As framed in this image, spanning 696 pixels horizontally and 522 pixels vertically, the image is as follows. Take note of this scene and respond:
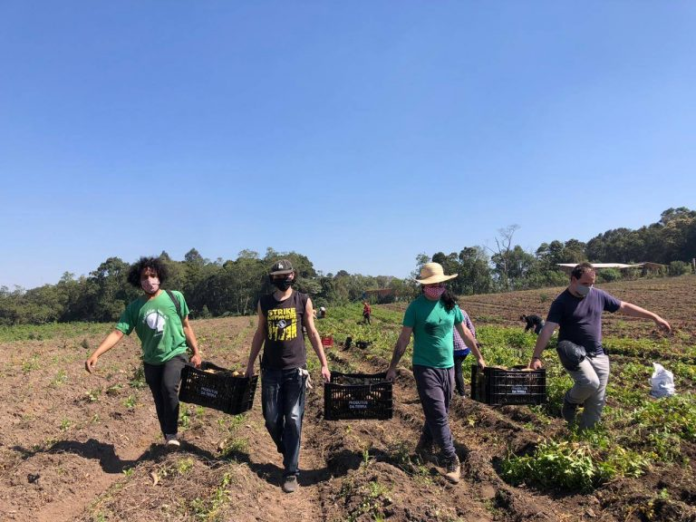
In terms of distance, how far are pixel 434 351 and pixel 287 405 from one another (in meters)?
1.52

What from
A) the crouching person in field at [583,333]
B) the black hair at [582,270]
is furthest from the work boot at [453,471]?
the black hair at [582,270]

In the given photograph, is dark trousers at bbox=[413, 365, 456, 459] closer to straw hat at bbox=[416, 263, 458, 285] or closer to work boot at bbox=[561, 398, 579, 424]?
straw hat at bbox=[416, 263, 458, 285]

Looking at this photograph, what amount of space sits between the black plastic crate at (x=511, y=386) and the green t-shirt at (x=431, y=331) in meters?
0.52

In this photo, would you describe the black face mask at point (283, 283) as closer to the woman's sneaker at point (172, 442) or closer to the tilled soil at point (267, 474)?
the tilled soil at point (267, 474)

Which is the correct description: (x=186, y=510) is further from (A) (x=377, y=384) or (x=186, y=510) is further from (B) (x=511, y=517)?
(B) (x=511, y=517)

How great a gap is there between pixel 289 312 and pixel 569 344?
2.82 meters

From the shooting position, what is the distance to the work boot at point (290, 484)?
4.29 m

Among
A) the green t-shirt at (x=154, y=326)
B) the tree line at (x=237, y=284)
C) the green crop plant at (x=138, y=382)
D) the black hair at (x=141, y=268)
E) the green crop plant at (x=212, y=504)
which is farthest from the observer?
the tree line at (x=237, y=284)

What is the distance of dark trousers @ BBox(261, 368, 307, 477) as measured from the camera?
4359 millimetres

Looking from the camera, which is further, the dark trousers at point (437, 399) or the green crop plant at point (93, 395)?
the green crop plant at point (93, 395)

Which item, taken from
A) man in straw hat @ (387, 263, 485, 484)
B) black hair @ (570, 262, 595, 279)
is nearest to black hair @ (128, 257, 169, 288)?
man in straw hat @ (387, 263, 485, 484)

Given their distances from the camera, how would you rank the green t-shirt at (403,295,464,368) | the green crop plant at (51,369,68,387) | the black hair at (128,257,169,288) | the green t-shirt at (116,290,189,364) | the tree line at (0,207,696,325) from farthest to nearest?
the tree line at (0,207,696,325)
the green crop plant at (51,369,68,387)
the black hair at (128,257,169,288)
the green t-shirt at (116,290,189,364)
the green t-shirt at (403,295,464,368)

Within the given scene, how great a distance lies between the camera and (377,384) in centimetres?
462

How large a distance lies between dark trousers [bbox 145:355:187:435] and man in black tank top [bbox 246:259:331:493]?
3.24 ft
